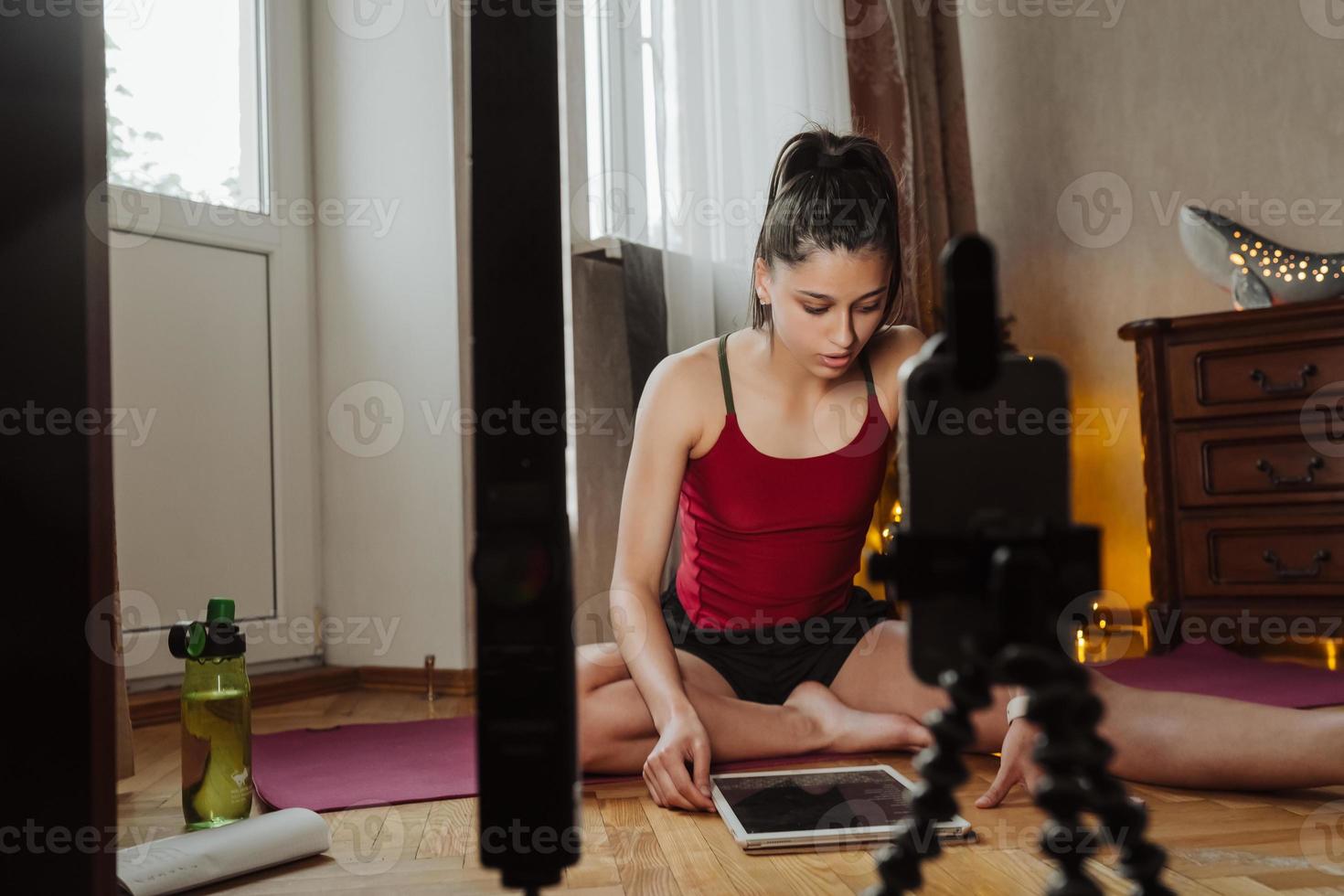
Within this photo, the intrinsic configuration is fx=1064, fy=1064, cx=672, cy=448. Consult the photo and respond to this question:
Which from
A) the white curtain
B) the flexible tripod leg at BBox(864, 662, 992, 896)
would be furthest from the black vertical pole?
the white curtain

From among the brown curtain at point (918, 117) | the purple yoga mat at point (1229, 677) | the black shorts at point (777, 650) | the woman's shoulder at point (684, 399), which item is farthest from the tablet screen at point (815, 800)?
the brown curtain at point (918, 117)

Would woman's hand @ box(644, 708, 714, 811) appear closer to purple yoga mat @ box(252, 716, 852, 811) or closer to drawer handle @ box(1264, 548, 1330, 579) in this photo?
purple yoga mat @ box(252, 716, 852, 811)

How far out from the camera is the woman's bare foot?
120 cm

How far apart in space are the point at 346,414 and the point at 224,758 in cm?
128

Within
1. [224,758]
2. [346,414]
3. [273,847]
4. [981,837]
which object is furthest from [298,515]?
[981,837]

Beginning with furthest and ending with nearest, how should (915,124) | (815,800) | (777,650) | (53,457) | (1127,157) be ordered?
1. (1127,157)
2. (915,124)
3. (777,650)
4. (815,800)
5. (53,457)

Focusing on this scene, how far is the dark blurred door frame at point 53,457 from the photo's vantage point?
0.50 meters

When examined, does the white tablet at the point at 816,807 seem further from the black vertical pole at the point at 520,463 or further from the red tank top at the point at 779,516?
the black vertical pole at the point at 520,463

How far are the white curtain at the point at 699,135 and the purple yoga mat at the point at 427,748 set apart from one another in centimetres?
82

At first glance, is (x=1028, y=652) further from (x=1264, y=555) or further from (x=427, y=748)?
(x=1264, y=555)

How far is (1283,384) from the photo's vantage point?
6.28 feet

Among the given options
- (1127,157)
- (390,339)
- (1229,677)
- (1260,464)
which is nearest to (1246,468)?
(1260,464)

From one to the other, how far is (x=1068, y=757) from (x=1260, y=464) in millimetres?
1956

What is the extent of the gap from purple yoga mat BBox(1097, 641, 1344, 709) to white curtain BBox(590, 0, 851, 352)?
948mm
